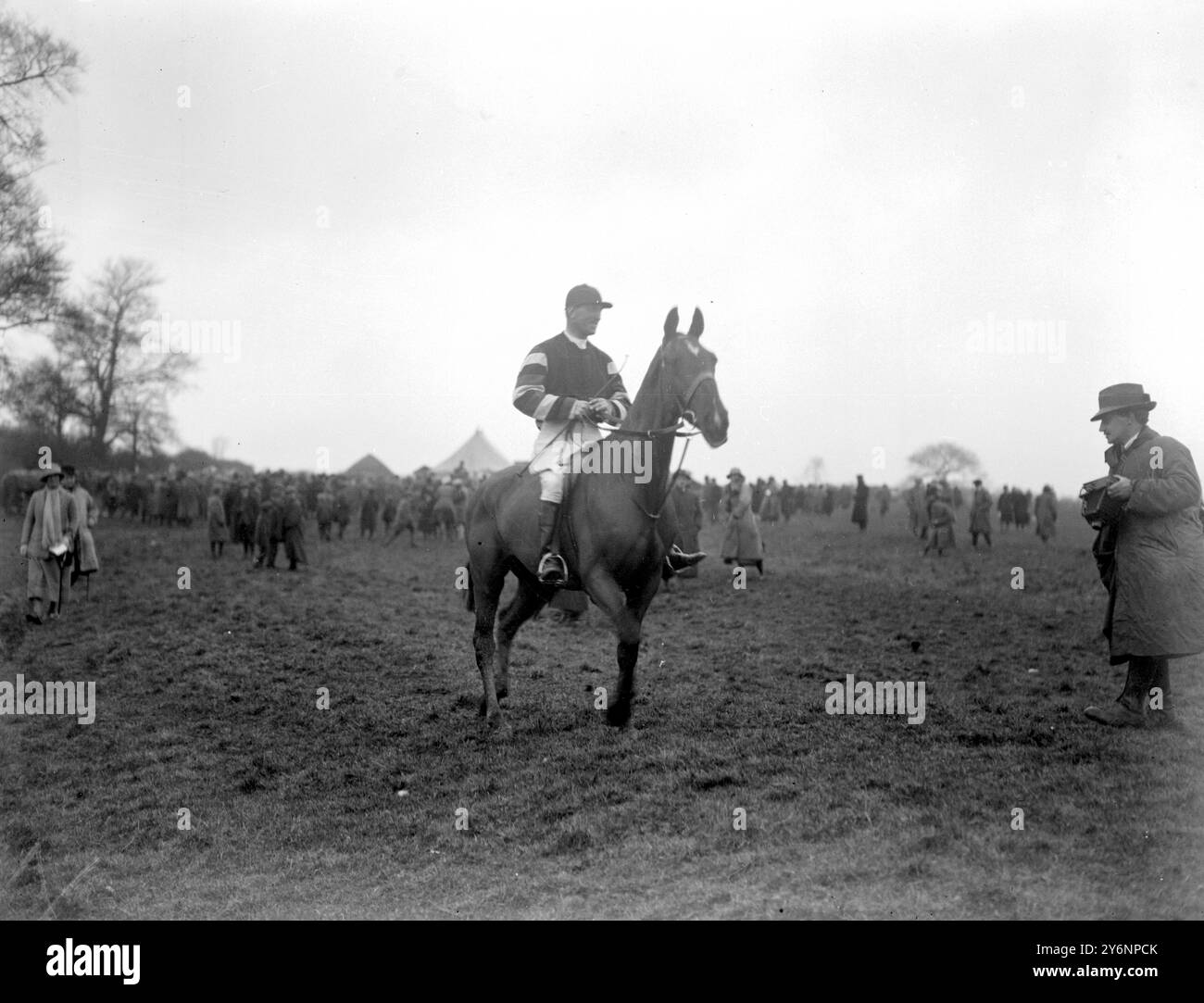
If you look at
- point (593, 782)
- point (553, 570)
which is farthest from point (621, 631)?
point (593, 782)

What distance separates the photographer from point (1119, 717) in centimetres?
632

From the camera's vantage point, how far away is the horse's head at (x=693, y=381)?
5660mm

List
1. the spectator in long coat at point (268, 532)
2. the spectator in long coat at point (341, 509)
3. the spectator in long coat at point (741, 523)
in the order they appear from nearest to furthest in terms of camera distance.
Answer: the spectator in long coat at point (741, 523) → the spectator in long coat at point (268, 532) → the spectator in long coat at point (341, 509)

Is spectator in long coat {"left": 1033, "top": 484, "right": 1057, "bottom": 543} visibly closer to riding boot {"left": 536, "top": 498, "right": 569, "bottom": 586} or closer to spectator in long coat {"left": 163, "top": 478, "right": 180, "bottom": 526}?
riding boot {"left": 536, "top": 498, "right": 569, "bottom": 586}

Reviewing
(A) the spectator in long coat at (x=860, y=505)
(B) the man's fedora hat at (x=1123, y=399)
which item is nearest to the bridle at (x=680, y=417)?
(B) the man's fedora hat at (x=1123, y=399)

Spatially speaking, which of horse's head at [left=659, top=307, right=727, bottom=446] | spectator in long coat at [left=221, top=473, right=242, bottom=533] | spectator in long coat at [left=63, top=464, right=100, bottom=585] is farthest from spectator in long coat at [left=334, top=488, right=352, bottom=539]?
horse's head at [left=659, top=307, right=727, bottom=446]

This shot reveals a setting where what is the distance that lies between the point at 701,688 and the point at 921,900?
421 cm

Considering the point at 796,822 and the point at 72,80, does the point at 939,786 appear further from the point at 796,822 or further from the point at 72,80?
the point at 72,80

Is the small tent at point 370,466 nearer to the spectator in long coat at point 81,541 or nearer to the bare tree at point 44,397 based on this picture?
the bare tree at point 44,397

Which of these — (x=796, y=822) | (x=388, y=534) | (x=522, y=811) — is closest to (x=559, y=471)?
(x=522, y=811)

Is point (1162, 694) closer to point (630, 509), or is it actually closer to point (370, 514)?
point (630, 509)

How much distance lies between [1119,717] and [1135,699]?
0.60 feet

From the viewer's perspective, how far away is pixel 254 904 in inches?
182

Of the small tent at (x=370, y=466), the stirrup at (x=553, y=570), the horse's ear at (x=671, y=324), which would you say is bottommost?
the stirrup at (x=553, y=570)
